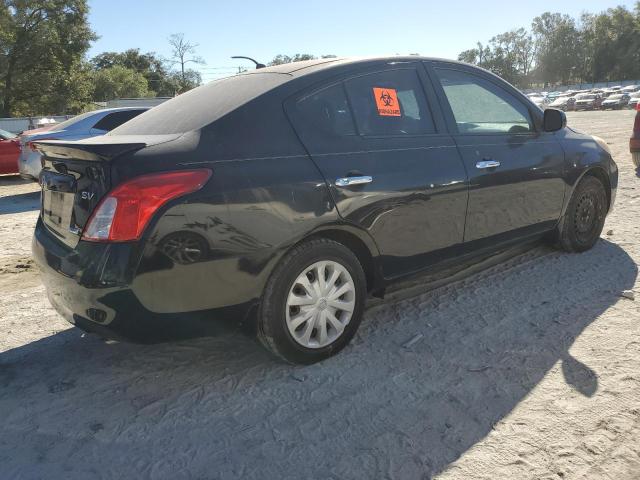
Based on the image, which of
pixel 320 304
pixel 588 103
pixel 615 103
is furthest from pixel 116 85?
pixel 320 304

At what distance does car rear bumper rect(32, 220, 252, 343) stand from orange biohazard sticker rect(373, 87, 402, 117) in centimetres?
150

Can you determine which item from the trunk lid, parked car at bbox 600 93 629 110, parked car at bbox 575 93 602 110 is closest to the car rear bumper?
the trunk lid

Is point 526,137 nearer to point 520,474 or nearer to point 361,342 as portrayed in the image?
point 361,342

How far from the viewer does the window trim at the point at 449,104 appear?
368cm

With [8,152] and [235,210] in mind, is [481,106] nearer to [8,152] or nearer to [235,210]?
[235,210]

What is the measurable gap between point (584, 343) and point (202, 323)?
2.17 m

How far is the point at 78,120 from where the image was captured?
9.30 meters

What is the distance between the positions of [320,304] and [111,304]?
42.7 inches

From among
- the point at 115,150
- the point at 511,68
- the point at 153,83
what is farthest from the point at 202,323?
the point at 511,68

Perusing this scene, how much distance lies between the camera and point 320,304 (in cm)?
300

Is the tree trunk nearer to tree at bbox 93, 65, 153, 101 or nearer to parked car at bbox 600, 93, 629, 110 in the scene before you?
tree at bbox 93, 65, 153, 101

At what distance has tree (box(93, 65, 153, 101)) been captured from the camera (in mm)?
56156

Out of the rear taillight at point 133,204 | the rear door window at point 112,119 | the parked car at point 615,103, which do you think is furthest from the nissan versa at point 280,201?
Answer: the parked car at point 615,103

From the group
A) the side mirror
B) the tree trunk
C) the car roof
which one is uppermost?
the tree trunk
